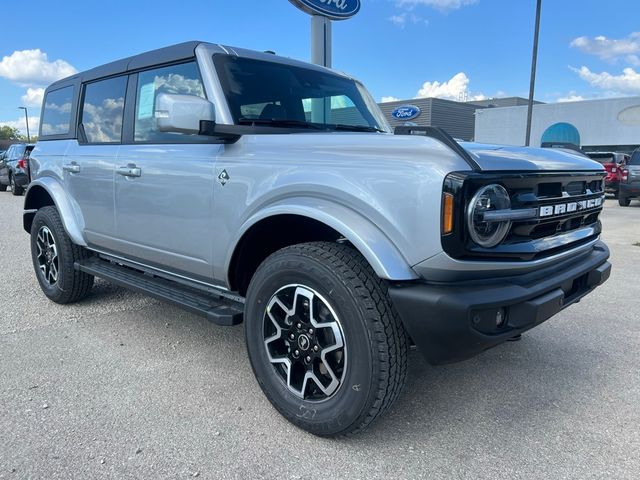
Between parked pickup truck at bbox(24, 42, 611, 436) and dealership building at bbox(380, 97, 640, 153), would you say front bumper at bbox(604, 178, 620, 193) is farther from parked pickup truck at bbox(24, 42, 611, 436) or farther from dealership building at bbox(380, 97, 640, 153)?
parked pickup truck at bbox(24, 42, 611, 436)

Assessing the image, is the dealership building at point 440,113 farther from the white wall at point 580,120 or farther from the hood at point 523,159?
the hood at point 523,159

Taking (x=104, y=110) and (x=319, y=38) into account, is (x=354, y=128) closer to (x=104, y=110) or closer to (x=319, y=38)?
(x=104, y=110)

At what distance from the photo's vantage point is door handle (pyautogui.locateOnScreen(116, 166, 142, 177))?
11.3 ft

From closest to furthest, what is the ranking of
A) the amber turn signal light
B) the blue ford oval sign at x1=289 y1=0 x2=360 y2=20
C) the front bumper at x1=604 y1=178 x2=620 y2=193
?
the amber turn signal light
the blue ford oval sign at x1=289 y1=0 x2=360 y2=20
the front bumper at x1=604 y1=178 x2=620 y2=193

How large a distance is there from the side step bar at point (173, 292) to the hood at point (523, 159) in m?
1.54

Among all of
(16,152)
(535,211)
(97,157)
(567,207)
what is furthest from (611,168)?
(16,152)

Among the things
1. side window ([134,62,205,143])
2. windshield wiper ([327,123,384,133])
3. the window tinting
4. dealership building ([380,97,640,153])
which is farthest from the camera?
dealership building ([380,97,640,153])

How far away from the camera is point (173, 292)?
333 centimetres

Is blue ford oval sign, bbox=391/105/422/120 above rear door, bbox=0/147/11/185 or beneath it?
above

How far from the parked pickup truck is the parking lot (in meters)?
0.26

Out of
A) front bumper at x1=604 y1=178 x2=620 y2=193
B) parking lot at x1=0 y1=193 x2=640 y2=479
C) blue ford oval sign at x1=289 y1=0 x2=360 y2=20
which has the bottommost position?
parking lot at x1=0 y1=193 x2=640 y2=479

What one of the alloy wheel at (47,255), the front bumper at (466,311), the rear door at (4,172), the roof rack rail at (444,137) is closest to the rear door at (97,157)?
the alloy wheel at (47,255)

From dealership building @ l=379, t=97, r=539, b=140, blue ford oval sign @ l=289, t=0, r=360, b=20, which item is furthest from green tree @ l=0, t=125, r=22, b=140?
blue ford oval sign @ l=289, t=0, r=360, b=20

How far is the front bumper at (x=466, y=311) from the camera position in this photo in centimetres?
208
